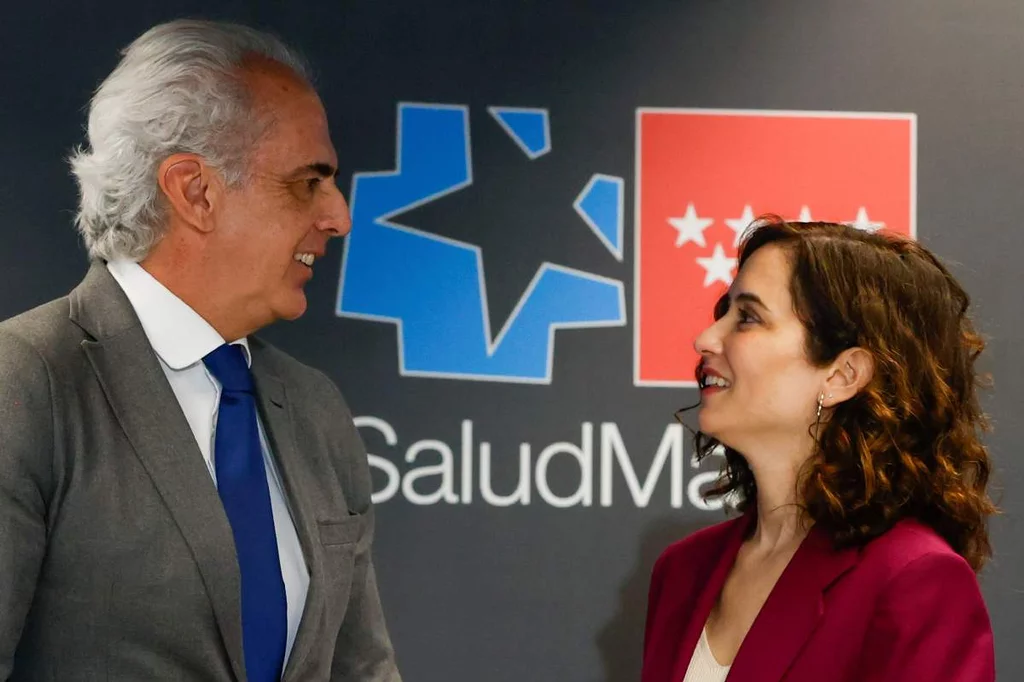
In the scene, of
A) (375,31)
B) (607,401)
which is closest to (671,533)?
(607,401)

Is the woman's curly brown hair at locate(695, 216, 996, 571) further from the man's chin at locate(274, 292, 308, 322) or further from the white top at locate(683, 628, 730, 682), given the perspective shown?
the man's chin at locate(274, 292, 308, 322)

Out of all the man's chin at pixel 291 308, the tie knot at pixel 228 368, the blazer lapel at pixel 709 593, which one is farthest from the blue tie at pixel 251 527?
the blazer lapel at pixel 709 593

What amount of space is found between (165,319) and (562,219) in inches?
49.1

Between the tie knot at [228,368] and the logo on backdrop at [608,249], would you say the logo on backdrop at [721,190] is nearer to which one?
the logo on backdrop at [608,249]

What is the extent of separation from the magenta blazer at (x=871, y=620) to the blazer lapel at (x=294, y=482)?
0.61 m

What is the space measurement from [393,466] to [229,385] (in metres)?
1.04

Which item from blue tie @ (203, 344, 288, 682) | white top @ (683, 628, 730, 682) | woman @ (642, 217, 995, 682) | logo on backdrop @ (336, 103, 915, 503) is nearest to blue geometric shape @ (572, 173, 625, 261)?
logo on backdrop @ (336, 103, 915, 503)

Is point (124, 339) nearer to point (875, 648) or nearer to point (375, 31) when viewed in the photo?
point (875, 648)

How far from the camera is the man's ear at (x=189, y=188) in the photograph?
178 centimetres

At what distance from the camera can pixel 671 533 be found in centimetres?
285

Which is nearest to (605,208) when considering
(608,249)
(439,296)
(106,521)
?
(608,249)

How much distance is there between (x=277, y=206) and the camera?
1867mm

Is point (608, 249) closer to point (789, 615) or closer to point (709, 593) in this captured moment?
point (709, 593)

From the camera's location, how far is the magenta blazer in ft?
5.59
